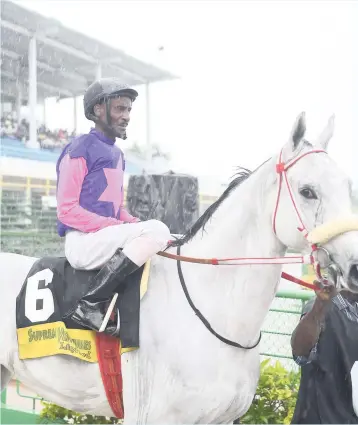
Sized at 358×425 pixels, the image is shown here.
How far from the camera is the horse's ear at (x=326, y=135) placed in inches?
81.5

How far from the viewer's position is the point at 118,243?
233 cm

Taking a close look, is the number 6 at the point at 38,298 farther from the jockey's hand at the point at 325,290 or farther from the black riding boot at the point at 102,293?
the jockey's hand at the point at 325,290

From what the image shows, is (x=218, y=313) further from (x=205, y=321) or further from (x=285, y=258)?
(x=285, y=258)

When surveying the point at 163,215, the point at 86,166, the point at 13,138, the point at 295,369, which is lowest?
the point at 295,369

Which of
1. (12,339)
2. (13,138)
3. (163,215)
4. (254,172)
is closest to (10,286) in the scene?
(12,339)

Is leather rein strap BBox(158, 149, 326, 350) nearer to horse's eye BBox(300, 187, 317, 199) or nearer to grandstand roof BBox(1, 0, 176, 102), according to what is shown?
horse's eye BBox(300, 187, 317, 199)

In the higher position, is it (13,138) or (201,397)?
(13,138)

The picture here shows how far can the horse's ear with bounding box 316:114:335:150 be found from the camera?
6.79 feet

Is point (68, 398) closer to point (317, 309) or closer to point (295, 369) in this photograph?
point (317, 309)

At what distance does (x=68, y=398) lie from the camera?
2.51 m

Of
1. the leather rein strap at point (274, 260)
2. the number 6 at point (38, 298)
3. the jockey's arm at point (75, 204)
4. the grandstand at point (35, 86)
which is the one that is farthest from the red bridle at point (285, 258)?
the grandstand at point (35, 86)

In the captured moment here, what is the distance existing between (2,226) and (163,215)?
29.1 feet

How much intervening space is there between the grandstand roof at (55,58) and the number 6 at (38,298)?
15.5m

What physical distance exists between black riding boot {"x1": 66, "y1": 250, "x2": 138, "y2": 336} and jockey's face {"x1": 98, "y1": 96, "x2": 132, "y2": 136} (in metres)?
0.72
